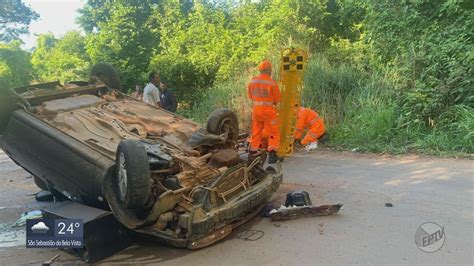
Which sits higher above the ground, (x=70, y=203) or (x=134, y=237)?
(x=70, y=203)

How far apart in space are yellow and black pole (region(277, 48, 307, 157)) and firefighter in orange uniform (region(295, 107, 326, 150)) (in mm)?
2221

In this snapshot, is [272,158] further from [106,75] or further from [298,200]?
[106,75]

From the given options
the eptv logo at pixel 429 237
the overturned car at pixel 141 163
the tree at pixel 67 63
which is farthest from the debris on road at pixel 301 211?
the tree at pixel 67 63

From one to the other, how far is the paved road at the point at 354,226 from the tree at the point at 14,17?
2980 centimetres

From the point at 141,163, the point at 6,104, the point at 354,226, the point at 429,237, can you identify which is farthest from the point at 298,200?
the point at 6,104

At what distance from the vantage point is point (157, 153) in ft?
14.2

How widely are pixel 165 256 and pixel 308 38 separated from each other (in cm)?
986

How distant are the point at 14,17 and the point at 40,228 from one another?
3380 cm

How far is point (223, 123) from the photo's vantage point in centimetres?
552

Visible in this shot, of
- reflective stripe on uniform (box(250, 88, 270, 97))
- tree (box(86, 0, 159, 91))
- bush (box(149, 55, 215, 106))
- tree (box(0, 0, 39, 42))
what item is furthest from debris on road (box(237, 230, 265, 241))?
tree (box(0, 0, 39, 42))

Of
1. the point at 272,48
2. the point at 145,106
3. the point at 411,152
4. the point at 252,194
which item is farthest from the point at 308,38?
the point at 252,194

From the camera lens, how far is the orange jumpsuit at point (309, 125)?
27.9 feet

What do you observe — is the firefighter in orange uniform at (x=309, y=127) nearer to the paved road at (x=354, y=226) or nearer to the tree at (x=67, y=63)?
the paved road at (x=354, y=226)

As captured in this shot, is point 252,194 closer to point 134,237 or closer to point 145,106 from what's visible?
point 134,237
